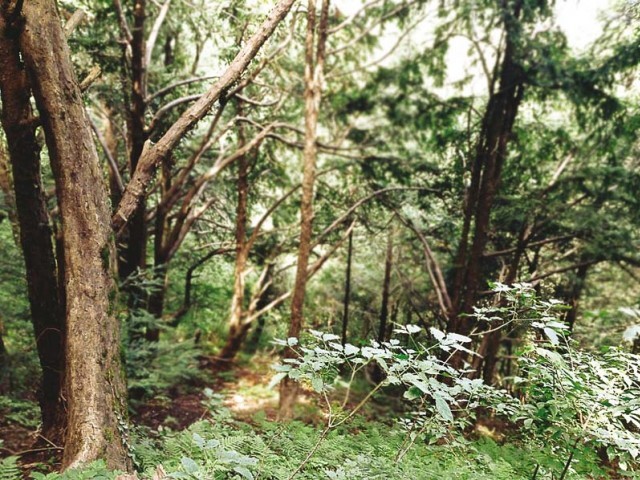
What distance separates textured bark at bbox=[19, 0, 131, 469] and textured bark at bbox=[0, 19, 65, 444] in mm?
510

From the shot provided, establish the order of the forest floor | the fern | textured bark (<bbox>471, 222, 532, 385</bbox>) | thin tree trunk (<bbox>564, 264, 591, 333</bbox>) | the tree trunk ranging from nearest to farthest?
the fern
the forest floor
the tree trunk
textured bark (<bbox>471, 222, 532, 385</bbox>)
thin tree trunk (<bbox>564, 264, 591, 333</bbox>)

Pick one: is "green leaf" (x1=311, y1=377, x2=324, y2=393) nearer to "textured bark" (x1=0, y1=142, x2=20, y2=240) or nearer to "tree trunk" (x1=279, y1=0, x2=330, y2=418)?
"tree trunk" (x1=279, y1=0, x2=330, y2=418)

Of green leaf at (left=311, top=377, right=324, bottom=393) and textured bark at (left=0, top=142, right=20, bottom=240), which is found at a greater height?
textured bark at (left=0, top=142, right=20, bottom=240)

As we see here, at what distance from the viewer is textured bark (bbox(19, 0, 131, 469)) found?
3170mm

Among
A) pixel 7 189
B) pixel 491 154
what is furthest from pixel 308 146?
pixel 7 189

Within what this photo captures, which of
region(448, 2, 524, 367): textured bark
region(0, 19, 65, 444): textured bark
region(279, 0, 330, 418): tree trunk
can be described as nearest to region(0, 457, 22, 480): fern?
region(0, 19, 65, 444): textured bark

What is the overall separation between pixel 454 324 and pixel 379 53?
23.0 feet

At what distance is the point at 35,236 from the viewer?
4086 mm

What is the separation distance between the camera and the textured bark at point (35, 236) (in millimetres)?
3678

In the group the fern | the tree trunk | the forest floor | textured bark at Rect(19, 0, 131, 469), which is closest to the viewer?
the fern

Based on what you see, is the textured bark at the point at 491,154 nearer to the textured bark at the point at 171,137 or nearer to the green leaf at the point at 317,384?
the textured bark at the point at 171,137

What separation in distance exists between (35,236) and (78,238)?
1.20 metres

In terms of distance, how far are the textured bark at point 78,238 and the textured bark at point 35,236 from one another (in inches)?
20.1

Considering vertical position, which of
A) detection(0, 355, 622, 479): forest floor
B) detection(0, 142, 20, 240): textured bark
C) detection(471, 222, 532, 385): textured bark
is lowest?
detection(0, 355, 622, 479): forest floor
